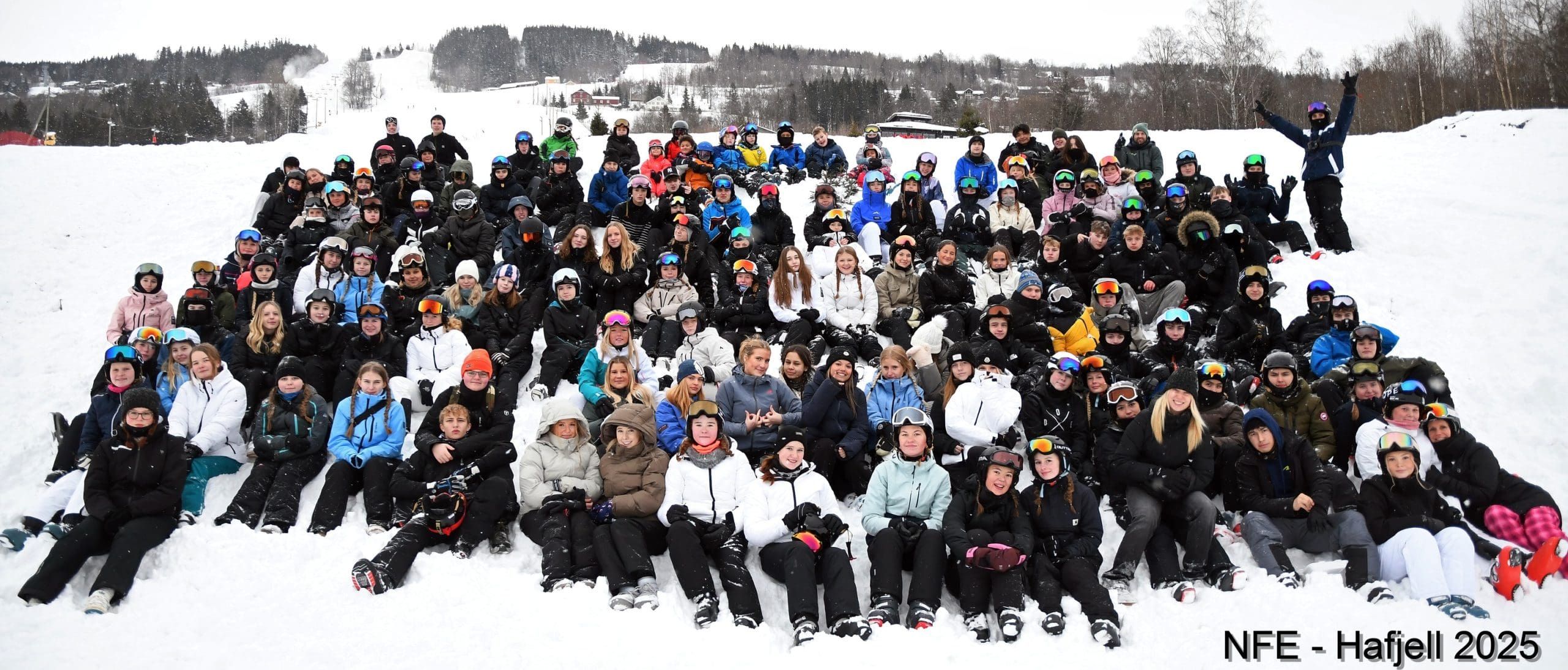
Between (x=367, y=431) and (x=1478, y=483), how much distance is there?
26.0ft

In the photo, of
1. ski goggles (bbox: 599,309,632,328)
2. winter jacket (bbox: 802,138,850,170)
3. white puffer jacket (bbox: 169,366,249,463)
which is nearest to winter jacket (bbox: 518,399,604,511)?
ski goggles (bbox: 599,309,632,328)

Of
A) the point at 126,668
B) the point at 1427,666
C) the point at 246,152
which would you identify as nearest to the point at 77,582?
the point at 126,668

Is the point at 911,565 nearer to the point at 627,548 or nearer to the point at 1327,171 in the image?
the point at 627,548

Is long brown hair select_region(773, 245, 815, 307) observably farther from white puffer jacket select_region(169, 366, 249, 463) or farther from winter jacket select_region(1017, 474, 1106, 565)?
white puffer jacket select_region(169, 366, 249, 463)

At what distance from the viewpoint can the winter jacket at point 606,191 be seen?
1228 cm

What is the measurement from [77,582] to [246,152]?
1189cm

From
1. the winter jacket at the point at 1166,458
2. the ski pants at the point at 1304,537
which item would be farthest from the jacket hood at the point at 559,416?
the ski pants at the point at 1304,537

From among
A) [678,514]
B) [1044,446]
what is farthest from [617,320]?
[1044,446]

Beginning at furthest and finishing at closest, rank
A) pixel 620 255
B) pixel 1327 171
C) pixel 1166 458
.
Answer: pixel 1327 171 < pixel 620 255 < pixel 1166 458

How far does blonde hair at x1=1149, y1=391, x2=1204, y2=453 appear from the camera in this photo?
6.19m

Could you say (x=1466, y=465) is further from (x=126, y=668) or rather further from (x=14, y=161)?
(x=14, y=161)

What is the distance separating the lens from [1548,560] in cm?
528

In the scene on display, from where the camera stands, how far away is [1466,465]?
613 centimetres

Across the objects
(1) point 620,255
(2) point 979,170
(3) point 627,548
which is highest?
(2) point 979,170
